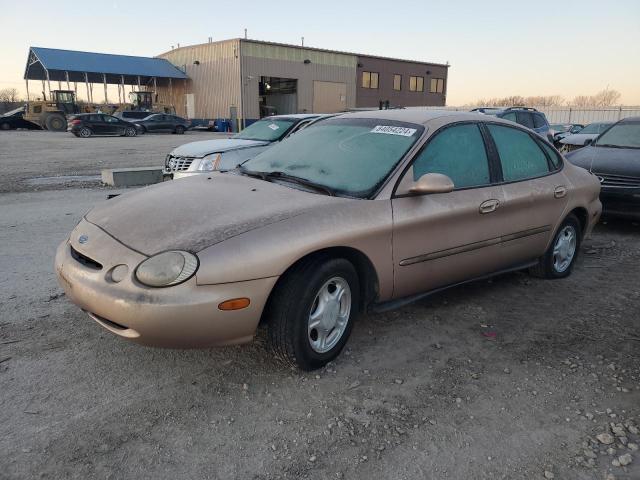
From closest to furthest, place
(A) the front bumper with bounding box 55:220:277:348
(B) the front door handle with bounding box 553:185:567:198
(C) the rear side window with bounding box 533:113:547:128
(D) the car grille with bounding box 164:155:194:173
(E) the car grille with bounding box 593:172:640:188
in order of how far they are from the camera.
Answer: (A) the front bumper with bounding box 55:220:277:348, (B) the front door handle with bounding box 553:185:567:198, (E) the car grille with bounding box 593:172:640:188, (D) the car grille with bounding box 164:155:194:173, (C) the rear side window with bounding box 533:113:547:128

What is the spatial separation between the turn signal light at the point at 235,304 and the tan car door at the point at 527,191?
2277 mm

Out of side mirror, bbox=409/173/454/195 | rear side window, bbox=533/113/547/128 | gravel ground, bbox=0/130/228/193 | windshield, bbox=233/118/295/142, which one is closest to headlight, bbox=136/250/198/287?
side mirror, bbox=409/173/454/195

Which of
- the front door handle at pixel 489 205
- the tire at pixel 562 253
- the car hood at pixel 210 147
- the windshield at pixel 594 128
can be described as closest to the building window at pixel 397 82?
the windshield at pixel 594 128

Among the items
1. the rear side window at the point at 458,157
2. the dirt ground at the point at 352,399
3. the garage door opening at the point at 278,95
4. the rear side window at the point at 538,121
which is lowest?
the dirt ground at the point at 352,399

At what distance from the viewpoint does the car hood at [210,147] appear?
821 centimetres

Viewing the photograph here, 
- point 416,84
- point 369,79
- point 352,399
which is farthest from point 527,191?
point 416,84

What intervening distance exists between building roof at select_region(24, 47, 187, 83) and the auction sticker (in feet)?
126

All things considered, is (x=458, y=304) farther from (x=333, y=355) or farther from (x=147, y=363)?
(x=147, y=363)

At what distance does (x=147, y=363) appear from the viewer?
10.2ft

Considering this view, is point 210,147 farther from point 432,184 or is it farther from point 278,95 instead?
point 278,95

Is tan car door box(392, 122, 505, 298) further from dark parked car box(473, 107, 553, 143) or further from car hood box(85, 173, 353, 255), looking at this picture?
dark parked car box(473, 107, 553, 143)

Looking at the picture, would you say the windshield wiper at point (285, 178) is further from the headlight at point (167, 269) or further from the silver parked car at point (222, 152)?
the silver parked car at point (222, 152)

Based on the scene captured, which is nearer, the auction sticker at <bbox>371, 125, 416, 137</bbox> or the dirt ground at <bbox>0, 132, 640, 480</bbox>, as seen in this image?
the dirt ground at <bbox>0, 132, 640, 480</bbox>

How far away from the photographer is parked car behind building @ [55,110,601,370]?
8.55 feet
